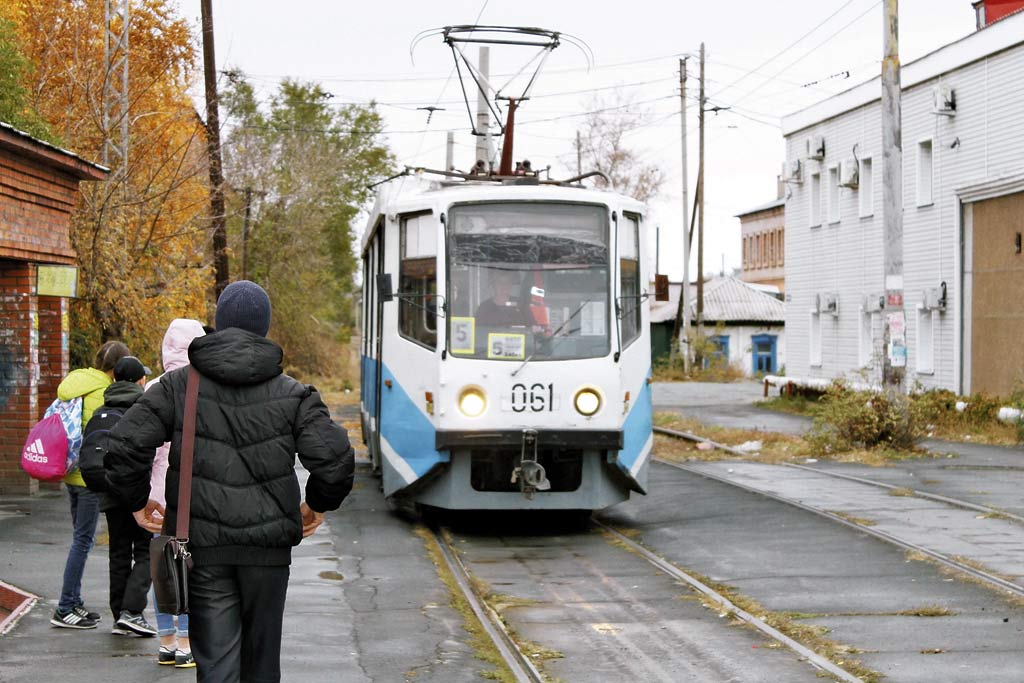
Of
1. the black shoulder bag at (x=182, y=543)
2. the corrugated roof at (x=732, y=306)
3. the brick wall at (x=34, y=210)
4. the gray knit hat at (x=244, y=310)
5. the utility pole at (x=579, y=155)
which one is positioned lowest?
the black shoulder bag at (x=182, y=543)

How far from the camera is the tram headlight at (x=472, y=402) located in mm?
12898

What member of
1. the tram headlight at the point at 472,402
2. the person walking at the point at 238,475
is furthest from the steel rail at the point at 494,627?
the person walking at the point at 238,475

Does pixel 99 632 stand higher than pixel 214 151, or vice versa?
pixel 214 151

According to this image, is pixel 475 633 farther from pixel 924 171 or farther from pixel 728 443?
pixel 924 171

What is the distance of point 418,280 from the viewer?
13578 mm

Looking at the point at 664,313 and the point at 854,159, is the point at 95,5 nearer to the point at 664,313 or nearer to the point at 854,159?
the point at 854,159

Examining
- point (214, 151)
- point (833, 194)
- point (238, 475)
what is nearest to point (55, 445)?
point (238, 475)

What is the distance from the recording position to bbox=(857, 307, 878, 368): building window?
34688 mm

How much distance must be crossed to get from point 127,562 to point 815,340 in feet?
102

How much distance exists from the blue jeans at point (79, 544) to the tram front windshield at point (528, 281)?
473 centimetres

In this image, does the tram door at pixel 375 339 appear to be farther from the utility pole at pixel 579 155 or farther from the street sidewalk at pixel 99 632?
the utility pole at pixel 579 155

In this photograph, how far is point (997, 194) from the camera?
27609 mm

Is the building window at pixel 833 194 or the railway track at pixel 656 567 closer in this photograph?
the railway track at pixel 656 567

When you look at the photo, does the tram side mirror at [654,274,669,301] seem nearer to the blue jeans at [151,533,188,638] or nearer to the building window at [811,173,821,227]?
the blue jeans at [151,533,188,638]
